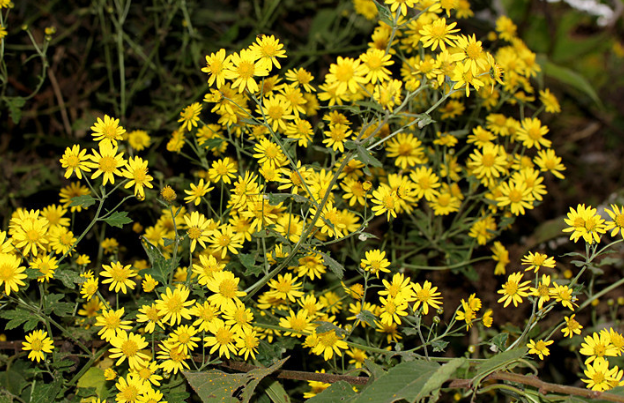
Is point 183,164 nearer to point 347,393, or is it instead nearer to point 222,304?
point 222,304

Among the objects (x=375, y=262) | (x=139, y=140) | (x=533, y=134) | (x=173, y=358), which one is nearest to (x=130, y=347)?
(x=173, y=358)

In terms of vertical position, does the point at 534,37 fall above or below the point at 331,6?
below

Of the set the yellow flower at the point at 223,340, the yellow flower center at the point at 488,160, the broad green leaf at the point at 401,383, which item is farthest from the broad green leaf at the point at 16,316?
the yellow flower center at the point at 488,160

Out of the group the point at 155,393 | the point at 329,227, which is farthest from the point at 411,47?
the point at 155,393

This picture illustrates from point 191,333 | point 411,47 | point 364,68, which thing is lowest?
point 191,333

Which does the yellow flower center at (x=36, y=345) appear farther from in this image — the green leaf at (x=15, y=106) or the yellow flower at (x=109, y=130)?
the green leaf at (x=15, y=106)

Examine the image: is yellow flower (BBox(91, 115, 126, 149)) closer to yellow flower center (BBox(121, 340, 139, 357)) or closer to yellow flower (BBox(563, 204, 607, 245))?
yellow flower center (BBox(121, 340, 139, 357))
